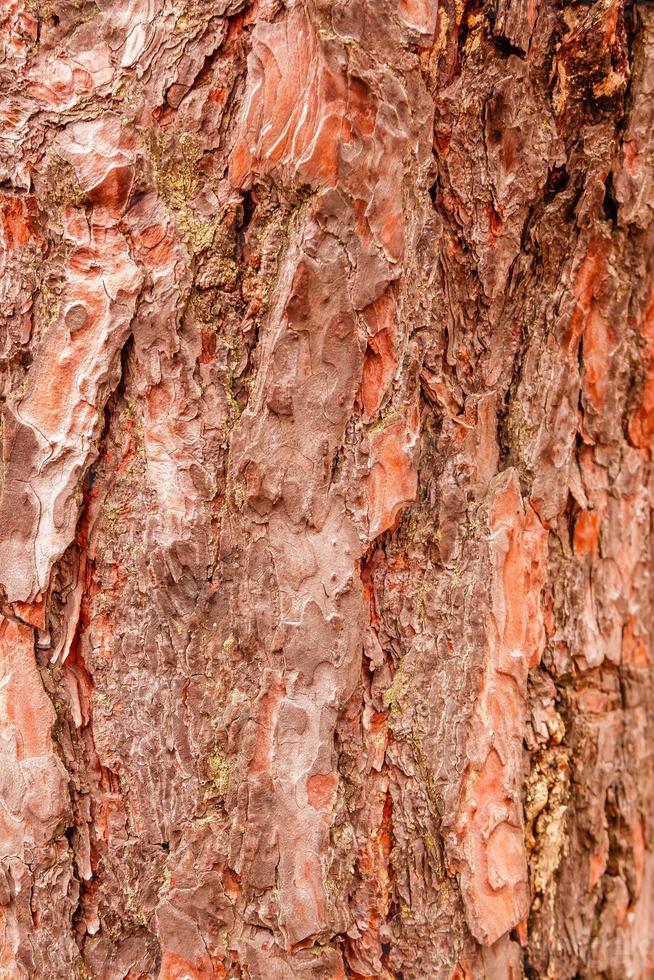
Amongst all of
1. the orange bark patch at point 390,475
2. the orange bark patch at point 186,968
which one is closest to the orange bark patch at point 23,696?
the orange bark patch at point 186,968

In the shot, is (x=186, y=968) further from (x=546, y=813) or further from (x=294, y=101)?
(x=294, y=101)

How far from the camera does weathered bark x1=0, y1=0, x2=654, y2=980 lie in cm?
93

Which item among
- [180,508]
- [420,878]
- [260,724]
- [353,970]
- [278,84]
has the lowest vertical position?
[353,970]

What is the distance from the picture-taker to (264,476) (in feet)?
3.09

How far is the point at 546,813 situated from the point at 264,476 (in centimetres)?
69

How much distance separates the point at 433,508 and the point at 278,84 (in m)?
0.58

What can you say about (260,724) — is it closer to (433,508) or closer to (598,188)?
(433,508)

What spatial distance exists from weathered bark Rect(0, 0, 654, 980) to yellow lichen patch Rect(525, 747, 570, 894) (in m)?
0.08

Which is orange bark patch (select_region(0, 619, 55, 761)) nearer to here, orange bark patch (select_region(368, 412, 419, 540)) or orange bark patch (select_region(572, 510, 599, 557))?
orange bark patch (select_region(368, 412, 419, 540))

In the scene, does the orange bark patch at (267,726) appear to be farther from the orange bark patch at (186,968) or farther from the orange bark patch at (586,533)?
the orange bark patch at (586,533)

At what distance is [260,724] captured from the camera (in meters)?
0.95

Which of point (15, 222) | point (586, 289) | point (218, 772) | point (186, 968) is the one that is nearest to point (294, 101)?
point (15, 222)

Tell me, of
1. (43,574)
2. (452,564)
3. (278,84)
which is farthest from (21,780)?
(278,84)

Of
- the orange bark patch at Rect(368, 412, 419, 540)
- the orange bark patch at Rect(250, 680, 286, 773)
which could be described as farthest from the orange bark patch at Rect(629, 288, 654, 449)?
the orange bark patch at Rect(250, 680, 286, 773)
